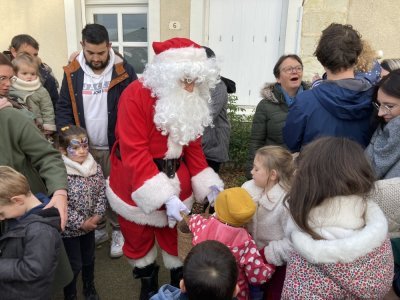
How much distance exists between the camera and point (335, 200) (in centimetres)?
145

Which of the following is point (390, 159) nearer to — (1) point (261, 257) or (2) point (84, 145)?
(1) point (261, 257)

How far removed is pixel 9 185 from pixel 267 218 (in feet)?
4.53

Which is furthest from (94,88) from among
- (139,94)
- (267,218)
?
(267,218)

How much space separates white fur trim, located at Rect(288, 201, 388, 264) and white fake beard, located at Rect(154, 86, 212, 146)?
1129mm

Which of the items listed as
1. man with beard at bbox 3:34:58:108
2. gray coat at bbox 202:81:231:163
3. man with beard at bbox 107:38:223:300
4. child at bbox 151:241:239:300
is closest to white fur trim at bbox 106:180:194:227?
man with beard at bbox 107:38:223:300

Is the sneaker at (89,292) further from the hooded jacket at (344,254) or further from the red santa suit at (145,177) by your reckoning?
the hooded jacket at (344,254)

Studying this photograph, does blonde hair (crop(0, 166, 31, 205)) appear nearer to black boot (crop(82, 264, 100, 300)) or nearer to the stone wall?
black boot (crop(82, 264, 100, 300))

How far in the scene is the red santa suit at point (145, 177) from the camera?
7.36ft

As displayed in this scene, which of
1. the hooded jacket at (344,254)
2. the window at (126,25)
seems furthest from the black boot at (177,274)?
the window at (126,25)

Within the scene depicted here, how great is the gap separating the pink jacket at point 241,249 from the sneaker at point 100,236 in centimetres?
192

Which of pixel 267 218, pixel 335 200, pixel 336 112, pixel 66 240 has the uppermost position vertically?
pixel 336 112

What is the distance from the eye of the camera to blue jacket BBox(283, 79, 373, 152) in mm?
2104

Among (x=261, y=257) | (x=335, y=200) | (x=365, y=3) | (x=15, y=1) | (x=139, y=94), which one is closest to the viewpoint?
(x=335, y=200)

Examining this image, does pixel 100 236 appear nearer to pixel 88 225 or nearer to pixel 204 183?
pixel 88 225
